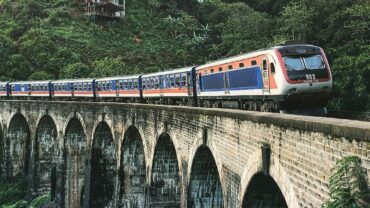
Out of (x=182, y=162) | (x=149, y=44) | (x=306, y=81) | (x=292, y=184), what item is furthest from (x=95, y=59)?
(x=292, y=184)

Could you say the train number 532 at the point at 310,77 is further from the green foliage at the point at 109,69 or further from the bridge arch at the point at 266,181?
the green foliage at the point at 109,69

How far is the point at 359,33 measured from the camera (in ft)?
152

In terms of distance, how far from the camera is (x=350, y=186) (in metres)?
7.69

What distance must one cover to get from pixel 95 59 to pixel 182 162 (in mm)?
50629

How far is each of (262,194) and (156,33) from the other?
69039mm

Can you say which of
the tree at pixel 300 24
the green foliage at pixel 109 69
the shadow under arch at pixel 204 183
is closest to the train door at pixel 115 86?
the shadow under arch at pixel 204 183

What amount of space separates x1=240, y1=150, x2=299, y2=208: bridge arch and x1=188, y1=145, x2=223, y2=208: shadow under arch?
4.61 metres

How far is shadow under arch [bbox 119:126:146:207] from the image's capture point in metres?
27.6

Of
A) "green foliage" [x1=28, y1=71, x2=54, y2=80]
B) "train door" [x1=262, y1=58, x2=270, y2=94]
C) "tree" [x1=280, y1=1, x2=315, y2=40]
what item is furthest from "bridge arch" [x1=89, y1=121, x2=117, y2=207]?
"green foliage" [x1=28, y1=71, x2=54, y2=80]

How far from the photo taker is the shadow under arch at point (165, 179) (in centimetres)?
2334

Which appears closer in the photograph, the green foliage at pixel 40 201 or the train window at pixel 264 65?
the train window at pixel 264 65

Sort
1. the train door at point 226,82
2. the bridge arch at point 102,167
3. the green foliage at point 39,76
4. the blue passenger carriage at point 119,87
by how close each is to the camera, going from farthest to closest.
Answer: the green foliage at point 39,76
the blue passenger carriage at point 119,87
the bridge arch at point 102,167
the train door at point 226,82

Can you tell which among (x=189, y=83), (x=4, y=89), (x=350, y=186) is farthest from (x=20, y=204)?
(x=350, y=186)

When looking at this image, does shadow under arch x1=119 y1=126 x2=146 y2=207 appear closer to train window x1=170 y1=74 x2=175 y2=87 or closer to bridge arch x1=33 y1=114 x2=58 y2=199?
train window x1=170 y1=74 x2=175 y2=87
